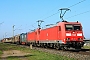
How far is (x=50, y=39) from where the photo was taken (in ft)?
116

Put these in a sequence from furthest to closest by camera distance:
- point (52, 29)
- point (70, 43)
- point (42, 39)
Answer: point (42, 39) < point (52, 29) < point (70, 43)

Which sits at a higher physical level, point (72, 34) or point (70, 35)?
point (72, 34)

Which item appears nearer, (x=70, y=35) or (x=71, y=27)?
(x=70, y=35)

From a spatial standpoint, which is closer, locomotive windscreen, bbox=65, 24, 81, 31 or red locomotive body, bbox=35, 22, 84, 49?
red locomotive body, bbox=35, 22, 84, 49

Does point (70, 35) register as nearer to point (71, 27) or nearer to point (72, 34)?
point (72, 34)

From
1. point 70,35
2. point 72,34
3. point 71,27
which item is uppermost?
point 71,27

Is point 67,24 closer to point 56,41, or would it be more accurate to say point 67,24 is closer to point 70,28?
point 70,28

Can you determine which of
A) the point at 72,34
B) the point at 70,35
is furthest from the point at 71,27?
the point at 70,35

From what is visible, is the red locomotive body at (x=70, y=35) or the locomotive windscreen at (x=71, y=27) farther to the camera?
the locomotive windscreen at (x=71, y=27)

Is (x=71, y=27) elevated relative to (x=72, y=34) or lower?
elevated

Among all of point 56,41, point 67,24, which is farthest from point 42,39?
point 67,24

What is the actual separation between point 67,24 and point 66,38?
1.84 metres

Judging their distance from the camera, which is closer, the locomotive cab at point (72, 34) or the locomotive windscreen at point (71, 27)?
the locomotive cab at point (72, 34)

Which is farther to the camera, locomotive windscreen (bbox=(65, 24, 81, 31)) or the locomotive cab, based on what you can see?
locomotive windscreen (bbox=(65, 24, 81, 31))
